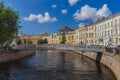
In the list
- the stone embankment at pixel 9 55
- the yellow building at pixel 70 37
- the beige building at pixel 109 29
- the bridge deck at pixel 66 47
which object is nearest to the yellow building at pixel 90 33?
the beige building at pixel 109 29

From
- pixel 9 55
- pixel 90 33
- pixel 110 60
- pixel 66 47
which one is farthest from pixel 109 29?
pixel 110 60

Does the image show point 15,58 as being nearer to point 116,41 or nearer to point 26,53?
point 26,53

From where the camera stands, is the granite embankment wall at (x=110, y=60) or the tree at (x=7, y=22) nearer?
the granite embankment wall at (x=110, y=60)

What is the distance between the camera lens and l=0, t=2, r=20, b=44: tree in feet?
212

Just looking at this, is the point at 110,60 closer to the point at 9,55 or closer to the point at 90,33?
the point at 9,55

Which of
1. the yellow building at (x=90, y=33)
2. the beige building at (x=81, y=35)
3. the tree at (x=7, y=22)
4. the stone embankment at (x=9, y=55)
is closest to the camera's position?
the tree at (x=7, y=22)

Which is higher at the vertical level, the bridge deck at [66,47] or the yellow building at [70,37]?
the yellow building at [70,37]

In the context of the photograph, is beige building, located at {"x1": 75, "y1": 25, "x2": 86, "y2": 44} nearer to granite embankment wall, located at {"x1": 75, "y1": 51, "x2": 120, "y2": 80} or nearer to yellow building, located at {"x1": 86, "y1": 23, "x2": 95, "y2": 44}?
yellow building, located at {"x1": 86, "y1": 23, "x2": 95, "y2": 44}

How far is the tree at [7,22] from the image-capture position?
6474 cm

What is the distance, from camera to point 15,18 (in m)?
70.1

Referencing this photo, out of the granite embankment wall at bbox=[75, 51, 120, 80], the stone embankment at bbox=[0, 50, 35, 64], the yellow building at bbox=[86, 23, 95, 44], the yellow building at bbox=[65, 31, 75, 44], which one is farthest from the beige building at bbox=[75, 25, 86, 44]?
the granite embankment wall at bbox=[75, 51, 120, 80]

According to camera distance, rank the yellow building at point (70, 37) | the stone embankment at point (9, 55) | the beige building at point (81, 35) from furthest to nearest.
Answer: the yellow building at point (70, 37) < the beige building at point (81, 35) < the stone embankment at point (9, 55)

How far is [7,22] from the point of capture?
68.6 meters

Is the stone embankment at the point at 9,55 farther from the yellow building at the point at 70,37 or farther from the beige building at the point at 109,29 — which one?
the yellow building at the point at 70,37
